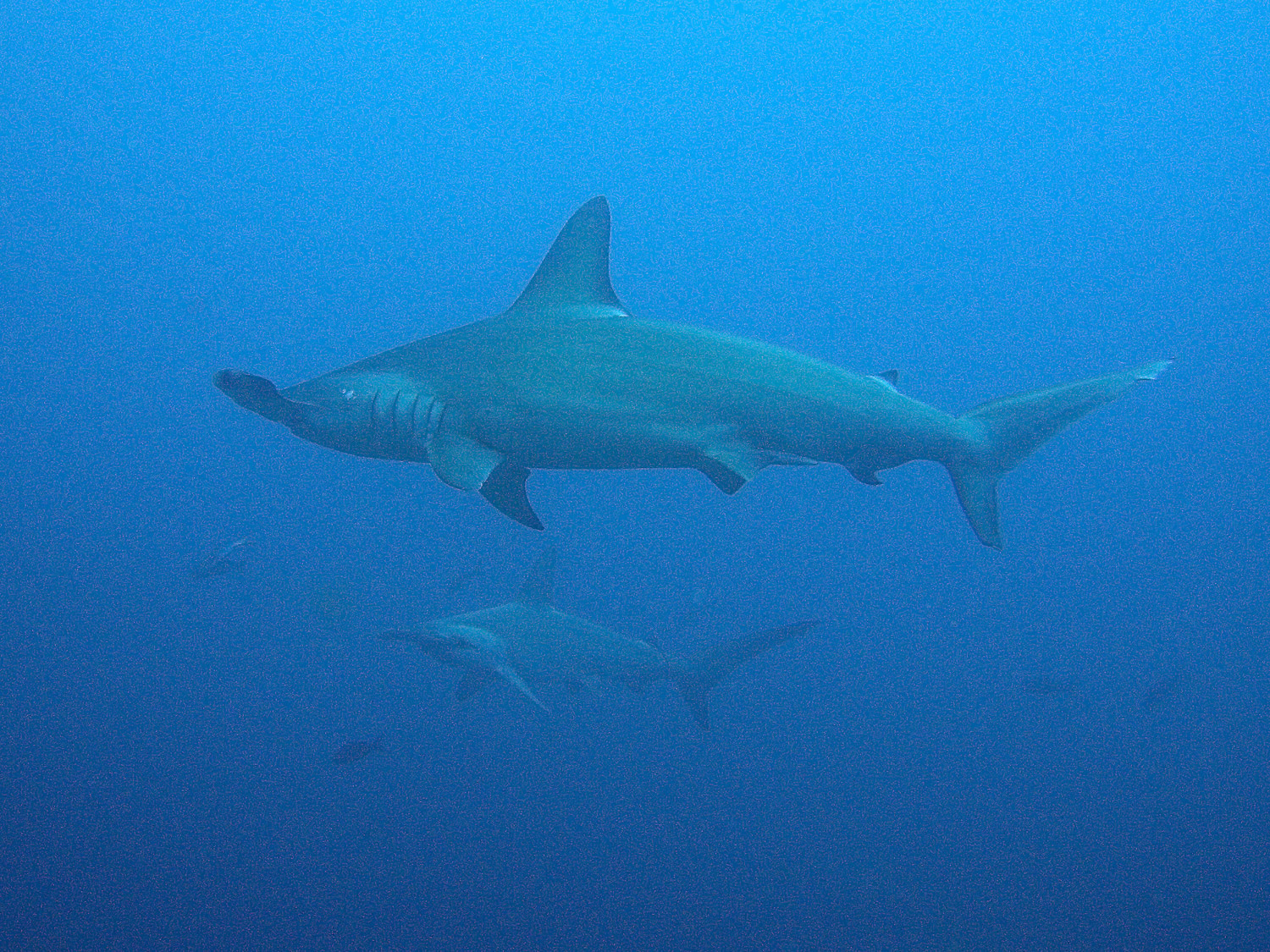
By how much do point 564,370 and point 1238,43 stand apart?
2547 inches

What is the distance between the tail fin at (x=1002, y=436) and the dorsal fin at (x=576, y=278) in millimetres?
1770

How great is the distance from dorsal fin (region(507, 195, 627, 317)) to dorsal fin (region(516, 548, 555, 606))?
5.22 meters

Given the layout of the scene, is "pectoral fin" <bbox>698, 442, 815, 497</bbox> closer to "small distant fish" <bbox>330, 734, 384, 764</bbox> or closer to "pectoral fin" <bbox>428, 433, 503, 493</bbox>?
"pectoral fin" <bbox>428, 433, 503, 493</bbox>

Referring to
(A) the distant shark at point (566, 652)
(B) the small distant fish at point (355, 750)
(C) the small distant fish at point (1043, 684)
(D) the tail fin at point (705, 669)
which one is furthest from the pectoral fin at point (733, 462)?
(C) the small distant fish at point (1043, 684)

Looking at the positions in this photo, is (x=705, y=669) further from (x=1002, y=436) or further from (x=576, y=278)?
(x=576, y=278)

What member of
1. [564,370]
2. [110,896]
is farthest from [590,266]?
[110,896]

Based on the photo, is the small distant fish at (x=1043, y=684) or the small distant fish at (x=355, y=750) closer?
the small distant fish at (x=355, y=750)

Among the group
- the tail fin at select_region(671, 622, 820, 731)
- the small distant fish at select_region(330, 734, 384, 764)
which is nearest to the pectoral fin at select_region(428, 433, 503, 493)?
the small distant fish at select_region(330, 734, 384, 764)

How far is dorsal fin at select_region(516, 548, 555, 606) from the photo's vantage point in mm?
9289

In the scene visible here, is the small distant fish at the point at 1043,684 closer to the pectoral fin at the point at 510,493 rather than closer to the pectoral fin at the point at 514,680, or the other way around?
the pectoral fin at the point at 514,680

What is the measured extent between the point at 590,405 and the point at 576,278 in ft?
2.53

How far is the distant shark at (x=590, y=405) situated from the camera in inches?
152

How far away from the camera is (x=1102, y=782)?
16328 millimetres

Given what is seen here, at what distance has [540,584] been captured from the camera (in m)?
9.31
